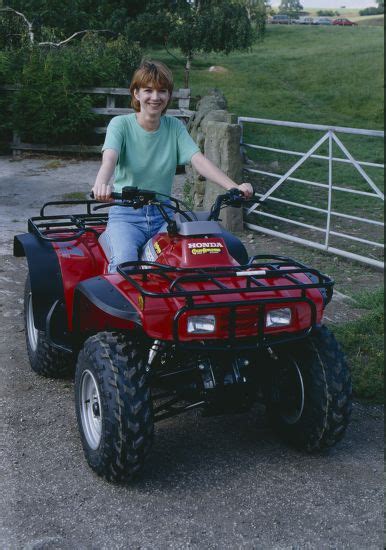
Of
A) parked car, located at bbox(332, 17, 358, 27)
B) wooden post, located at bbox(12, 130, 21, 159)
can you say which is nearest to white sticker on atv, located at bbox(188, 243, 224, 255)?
wooden post, located at bbox(12, 130, 21, 159)

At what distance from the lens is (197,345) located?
141 inches

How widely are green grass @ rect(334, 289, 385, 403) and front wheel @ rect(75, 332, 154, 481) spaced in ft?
6.31

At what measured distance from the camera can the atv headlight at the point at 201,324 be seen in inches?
140

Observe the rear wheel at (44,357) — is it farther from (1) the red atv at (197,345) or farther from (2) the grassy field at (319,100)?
(2) the grassy field at (319,100)

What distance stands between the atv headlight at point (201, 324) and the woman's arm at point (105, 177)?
0.77 meters

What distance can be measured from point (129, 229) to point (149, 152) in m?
0.49

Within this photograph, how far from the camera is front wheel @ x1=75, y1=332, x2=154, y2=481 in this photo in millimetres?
3615

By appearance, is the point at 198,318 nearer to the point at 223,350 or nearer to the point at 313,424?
the point at 223,350

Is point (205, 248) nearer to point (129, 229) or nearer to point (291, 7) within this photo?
point (129, 229)

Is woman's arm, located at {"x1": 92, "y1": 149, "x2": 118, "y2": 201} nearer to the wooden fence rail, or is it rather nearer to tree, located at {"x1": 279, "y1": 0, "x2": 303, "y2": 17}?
the wooden fence rail

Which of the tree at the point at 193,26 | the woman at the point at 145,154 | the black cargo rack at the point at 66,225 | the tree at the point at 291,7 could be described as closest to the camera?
the woman at the point at 145,154

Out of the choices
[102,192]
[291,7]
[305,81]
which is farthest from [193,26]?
[291,7]

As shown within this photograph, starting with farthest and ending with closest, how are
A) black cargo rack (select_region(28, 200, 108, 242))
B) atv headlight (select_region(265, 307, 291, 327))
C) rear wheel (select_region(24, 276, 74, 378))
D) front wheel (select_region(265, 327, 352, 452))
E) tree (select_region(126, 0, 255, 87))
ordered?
tree (select_region(126, 0, 255, 87)) → rear wheel (select_region(24, 276, 74, 378)) → black cargo rack (select_region(28, 200, 108, 242)) → front wheel (select_region(265, 327, 352, 452)) → atv headlight (select_region(265, 307, 291, 327))

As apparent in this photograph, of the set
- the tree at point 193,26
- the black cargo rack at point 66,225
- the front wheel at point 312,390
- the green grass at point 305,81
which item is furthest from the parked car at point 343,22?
the front wheel at point 312,390
